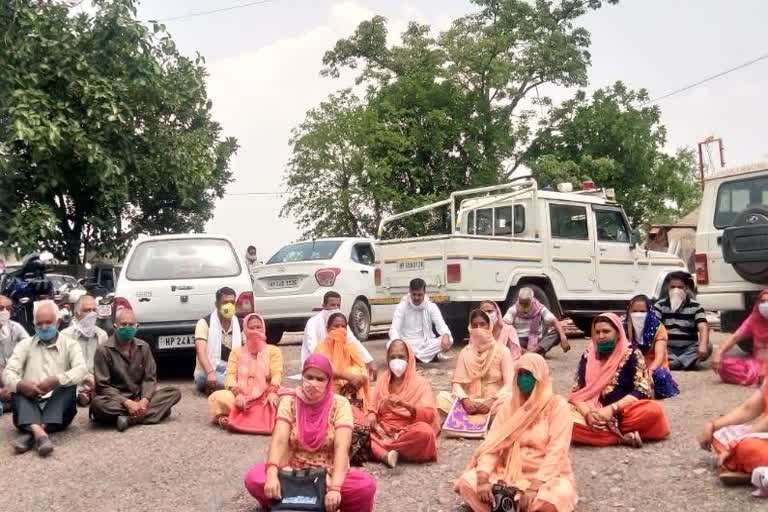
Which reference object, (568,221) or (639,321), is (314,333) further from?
(568,221)

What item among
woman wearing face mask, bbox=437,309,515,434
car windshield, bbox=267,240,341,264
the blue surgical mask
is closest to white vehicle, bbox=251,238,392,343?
car windshield, bbox=267,240,341,264

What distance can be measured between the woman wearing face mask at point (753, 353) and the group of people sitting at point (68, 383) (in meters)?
5.07

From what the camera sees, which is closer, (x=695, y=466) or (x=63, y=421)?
(x=695, y=466)

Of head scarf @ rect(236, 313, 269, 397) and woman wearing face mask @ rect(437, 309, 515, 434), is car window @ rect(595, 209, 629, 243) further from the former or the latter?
head scarf @ rect(236, 313, 269, 397)

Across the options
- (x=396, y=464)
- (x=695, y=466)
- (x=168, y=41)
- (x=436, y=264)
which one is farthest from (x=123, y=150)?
(x=695, y=466)

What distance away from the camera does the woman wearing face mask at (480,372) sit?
23.3ft

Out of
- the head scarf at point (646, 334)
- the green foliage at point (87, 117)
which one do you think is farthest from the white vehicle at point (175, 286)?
the green foliage at point (87, 117)

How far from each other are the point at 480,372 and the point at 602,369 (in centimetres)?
106

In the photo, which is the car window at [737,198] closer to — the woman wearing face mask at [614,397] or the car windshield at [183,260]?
the woman wearing face mask at [614,397]

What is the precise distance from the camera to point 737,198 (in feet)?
32.9

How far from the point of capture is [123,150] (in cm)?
1723

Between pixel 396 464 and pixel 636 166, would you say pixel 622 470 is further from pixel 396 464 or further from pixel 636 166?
pixel 636 166

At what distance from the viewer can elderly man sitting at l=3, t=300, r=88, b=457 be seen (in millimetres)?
6652

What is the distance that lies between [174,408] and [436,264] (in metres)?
4.07
